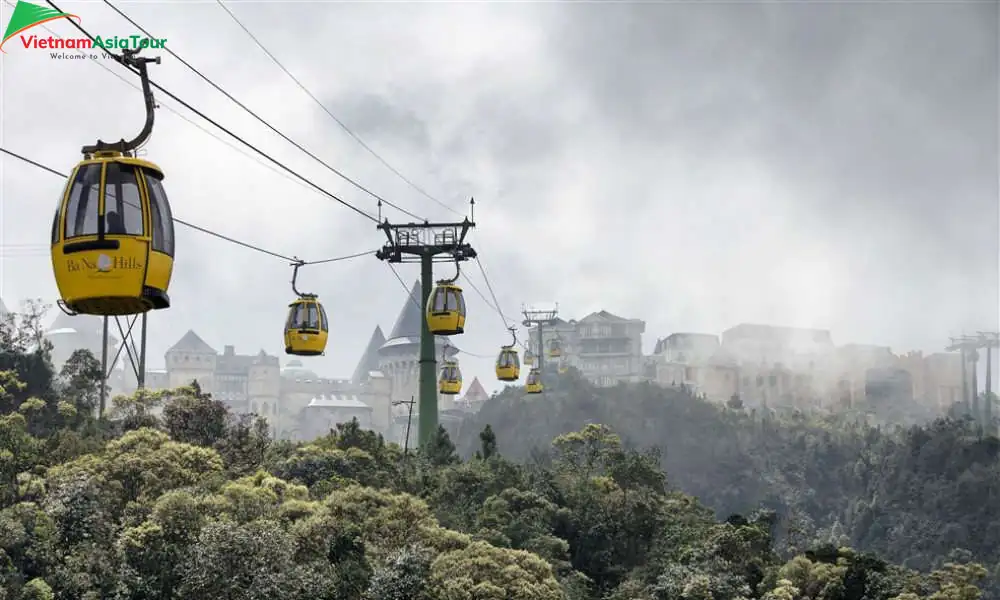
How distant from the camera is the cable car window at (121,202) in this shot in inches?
554

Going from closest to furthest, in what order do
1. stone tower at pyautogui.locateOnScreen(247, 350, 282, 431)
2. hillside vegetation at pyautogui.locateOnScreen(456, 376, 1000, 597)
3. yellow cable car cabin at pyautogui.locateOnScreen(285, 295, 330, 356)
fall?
yellow cable car cabin at pyautogui.locateOnScreen(285, 295, 330, 356) < hillside vegetation at pyautogui.locateOnScreen(456, 376, 1000, 597) < stone tower at pyautogui.locateOnScreen(247, 350, 282, 431)

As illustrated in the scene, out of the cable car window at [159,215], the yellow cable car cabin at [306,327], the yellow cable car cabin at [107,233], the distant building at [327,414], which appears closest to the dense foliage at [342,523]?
the yellow cable car cabin at [306,327]

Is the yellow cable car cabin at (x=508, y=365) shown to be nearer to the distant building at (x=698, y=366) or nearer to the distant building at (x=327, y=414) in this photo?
the distant building at (x=698, y=366)

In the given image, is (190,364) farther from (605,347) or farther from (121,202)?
(121,202)

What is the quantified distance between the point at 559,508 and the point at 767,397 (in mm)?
123081

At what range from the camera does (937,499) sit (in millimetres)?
96812

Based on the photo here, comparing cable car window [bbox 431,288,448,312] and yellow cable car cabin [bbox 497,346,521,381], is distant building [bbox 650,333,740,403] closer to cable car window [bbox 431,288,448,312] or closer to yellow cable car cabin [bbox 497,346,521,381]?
yellow cable car cabin [bbox 497,346,521,381]

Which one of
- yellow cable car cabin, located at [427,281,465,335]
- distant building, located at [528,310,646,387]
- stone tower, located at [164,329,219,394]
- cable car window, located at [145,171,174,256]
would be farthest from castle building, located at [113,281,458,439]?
cable car window, located at [145,171,174,256]

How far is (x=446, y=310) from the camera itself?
3625 centimetres

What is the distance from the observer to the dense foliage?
1283 inches

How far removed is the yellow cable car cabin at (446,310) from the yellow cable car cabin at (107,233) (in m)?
21.9

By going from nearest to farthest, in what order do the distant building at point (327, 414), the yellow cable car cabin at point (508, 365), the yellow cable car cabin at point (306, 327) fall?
the yellow cable car cabin at point (306, 327)
the yellow cable car cabin at point (508, 365)
the distant building at point (327, 414)

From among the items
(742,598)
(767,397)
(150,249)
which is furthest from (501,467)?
(767,397)

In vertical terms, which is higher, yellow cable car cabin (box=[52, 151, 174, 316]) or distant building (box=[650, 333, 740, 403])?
distant building (box=[650, 333, 740, 403])
